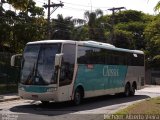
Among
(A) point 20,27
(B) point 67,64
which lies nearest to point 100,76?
(B) point 67,64

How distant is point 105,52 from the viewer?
2384 centimetres

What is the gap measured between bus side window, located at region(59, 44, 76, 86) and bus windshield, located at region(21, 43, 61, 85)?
17.5 inches

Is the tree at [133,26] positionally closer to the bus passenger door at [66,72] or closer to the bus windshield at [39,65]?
the bus passenger door at [66,72]

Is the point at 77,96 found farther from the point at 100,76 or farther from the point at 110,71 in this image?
the point at 110,71

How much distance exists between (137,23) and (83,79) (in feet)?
201

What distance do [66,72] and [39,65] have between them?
126cm

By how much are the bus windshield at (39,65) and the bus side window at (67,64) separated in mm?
444

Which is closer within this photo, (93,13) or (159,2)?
(159,2)

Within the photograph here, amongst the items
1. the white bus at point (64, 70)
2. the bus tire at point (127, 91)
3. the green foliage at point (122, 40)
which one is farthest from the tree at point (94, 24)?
the white bus at point (64, 70)

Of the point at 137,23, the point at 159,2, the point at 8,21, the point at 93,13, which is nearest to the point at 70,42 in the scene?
the point at 159,2

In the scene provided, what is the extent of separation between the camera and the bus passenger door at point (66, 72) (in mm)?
18939

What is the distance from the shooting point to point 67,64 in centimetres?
1944

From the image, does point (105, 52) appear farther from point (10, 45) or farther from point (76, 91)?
point (10, 45)

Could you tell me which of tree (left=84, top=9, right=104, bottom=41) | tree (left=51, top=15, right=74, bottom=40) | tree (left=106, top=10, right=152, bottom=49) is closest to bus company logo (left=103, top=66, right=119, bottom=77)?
tree (left=51, top=15, right=74, bottom=40)
